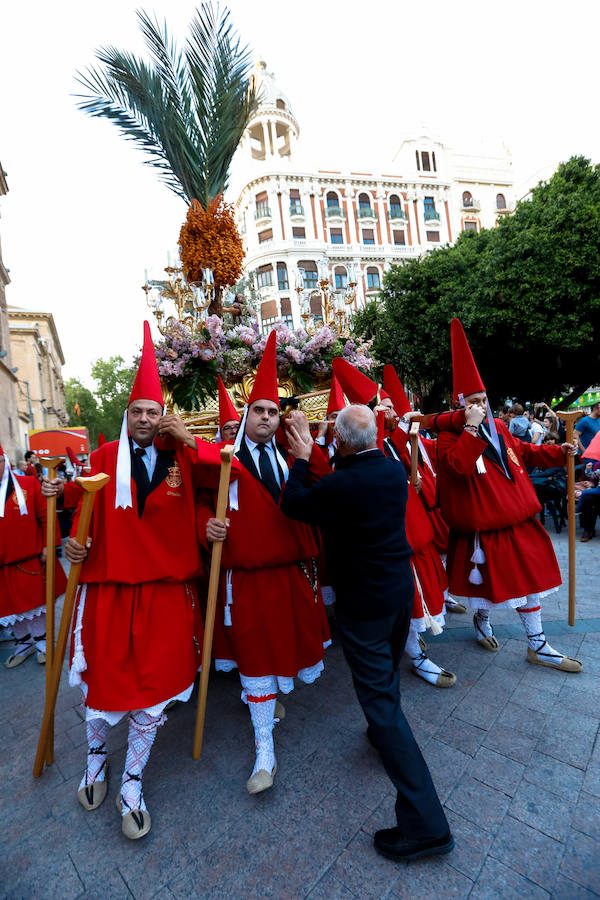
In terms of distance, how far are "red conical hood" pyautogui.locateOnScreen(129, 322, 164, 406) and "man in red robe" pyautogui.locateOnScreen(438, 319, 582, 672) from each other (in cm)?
209

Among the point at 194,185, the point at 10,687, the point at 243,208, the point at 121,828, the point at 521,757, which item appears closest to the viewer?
the point at 121,828

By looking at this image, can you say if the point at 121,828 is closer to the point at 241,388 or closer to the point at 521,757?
the point at 521,757

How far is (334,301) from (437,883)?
17.0ft

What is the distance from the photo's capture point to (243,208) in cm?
3738

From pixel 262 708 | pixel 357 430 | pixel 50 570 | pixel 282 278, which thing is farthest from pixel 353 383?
pixel 282 278

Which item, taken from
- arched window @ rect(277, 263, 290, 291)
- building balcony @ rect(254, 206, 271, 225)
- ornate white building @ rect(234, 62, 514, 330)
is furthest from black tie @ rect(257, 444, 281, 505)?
building balcony @ rect(254, 206, 271, 225)

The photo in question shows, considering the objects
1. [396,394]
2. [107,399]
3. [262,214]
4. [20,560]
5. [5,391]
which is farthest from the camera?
[107,399]

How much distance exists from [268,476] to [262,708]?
1.34m

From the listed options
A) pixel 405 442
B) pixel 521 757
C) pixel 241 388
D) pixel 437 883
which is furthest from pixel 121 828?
pixel 241 388

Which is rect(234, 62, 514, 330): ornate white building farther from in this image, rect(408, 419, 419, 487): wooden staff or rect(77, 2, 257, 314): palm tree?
rect(408, 419, 419, 487): wooden staff

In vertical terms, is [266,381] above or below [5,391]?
below

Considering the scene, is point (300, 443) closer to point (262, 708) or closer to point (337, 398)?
point (337, 398)

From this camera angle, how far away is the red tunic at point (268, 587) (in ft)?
8.31

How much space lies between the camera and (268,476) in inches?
107
